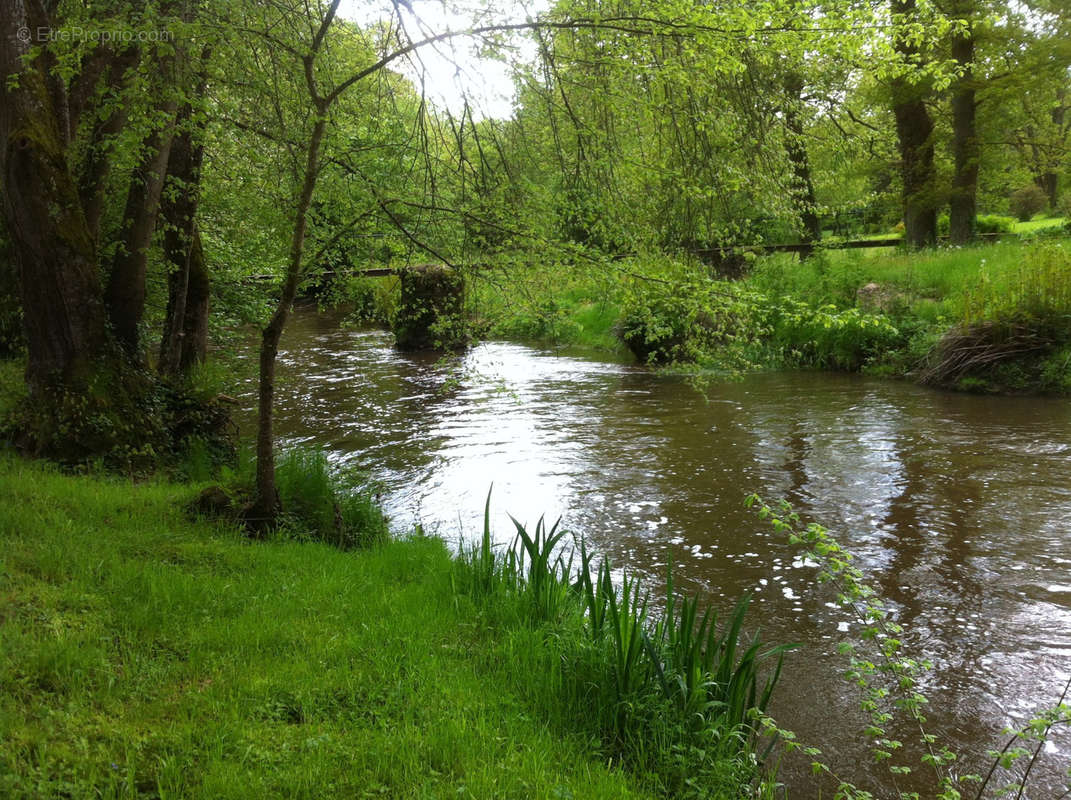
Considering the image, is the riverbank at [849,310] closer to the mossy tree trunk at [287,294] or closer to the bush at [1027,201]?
the mossy tree trunk at [287,294]

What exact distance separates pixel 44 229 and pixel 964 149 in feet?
65.0

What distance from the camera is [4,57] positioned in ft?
21.1

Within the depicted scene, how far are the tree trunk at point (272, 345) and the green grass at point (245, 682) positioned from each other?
0.93 meters

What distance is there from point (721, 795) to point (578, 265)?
363 centimetres

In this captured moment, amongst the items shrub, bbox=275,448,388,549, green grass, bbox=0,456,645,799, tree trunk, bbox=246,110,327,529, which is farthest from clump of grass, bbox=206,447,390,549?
green grass, bbox=0,456,645,799

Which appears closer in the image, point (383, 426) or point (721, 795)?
point (721, 795)

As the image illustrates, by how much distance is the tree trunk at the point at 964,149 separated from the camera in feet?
58.9

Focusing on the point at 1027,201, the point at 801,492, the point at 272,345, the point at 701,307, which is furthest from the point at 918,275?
the point at 1027,201

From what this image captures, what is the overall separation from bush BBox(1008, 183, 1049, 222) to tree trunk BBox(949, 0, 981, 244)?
23.6m

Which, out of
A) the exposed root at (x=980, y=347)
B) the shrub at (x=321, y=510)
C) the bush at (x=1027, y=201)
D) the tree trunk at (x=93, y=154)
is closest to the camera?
the shrub at (x=321, y=510)

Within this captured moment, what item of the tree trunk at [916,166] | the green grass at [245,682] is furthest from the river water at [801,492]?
the tree trunk at [916,166]

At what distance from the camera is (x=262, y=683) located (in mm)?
3312

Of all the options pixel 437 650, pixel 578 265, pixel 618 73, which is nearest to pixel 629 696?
pixel 437 650

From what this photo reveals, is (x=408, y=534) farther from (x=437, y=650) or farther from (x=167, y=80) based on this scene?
(x=167, y=80)
